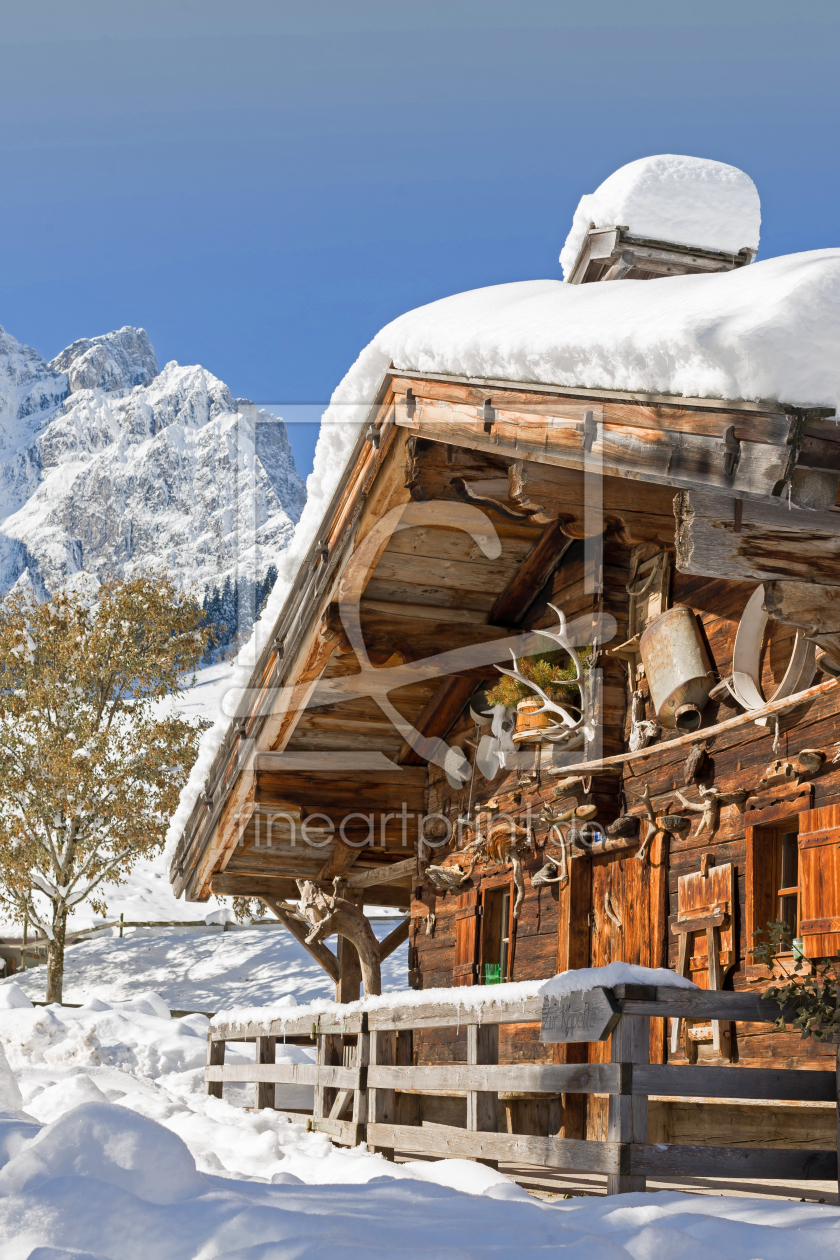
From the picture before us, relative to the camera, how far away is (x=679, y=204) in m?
9.16

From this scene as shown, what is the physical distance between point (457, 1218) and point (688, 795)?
3.31 metres

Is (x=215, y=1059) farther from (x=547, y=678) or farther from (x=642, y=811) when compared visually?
(x=642, y=811)

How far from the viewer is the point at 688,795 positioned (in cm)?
604

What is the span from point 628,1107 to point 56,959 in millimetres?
21023

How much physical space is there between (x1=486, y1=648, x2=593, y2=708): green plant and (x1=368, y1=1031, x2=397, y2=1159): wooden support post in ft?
7.15

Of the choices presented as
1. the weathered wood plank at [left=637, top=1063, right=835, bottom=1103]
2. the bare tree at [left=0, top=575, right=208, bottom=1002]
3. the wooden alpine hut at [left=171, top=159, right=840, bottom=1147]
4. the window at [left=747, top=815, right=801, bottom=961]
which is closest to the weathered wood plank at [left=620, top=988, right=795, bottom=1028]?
the weathered wood plank at [left=637, top=1063, right=835, bottom=1103]

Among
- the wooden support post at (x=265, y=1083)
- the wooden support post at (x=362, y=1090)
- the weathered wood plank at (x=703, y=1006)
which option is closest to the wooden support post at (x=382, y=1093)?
the wooden support post at (x=362, y=1090)

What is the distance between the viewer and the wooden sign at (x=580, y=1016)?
399 cm

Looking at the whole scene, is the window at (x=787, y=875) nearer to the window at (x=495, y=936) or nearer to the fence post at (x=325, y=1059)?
the window at (x=495, y=936)

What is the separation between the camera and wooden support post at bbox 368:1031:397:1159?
6449 millimetres

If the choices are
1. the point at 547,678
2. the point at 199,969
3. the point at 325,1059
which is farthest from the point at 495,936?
the point at 199,969

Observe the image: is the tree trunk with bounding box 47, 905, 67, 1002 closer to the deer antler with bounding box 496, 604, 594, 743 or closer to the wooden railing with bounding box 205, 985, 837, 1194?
the deer antler with bounding box 496, 604, 594, 743

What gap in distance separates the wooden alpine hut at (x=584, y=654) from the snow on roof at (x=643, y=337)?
12 mm

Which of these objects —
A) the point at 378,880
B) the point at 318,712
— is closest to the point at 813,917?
the point at 318,712
